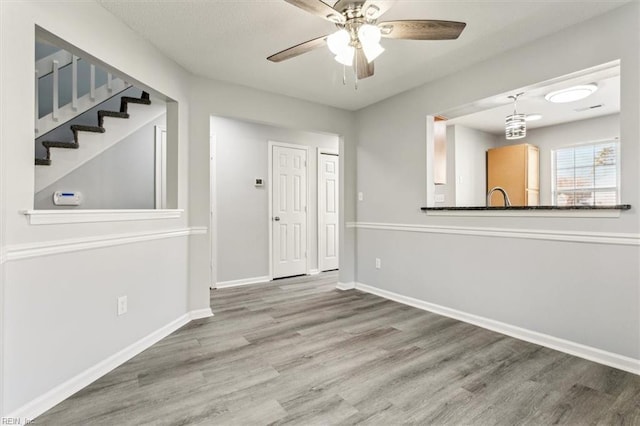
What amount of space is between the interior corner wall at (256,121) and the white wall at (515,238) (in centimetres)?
29

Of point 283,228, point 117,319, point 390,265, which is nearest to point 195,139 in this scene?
point 117,319

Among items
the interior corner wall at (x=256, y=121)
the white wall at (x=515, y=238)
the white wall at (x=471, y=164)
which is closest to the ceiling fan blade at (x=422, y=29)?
the white wall at (x=515, y=238)

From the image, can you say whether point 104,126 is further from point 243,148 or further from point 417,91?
point 417,91

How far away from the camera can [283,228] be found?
15.9 ft

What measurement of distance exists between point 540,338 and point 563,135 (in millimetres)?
4255

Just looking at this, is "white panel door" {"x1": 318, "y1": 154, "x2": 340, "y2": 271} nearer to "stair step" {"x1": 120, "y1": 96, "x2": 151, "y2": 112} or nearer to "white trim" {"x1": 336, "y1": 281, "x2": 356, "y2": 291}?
"white trim" {"x1": 336, "y1": 281, "x2": 356, "y2": 291}

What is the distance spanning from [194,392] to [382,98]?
3.48 metres

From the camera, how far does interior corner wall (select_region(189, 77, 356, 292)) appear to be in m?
3.05

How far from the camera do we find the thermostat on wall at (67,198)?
9.76 ft

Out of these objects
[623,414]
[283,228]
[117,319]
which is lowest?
[623,414]

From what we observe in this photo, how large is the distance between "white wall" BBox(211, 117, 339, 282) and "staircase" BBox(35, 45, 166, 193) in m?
0.96

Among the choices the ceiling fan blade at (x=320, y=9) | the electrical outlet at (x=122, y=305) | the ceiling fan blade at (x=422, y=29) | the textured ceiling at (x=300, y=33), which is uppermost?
the textured ceiling at (x=300, y=33)

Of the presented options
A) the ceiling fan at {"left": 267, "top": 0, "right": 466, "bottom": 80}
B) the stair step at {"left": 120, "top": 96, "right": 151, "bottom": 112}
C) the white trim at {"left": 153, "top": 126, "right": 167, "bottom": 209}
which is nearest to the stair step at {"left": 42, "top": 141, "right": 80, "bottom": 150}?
the stair step at {"left": 120, "top": 96, "right": 151, "bottom": 112}

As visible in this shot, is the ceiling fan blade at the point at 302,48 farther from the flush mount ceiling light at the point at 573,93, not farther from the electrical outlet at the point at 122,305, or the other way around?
the flush mount ceiling light at the point at 573,93
